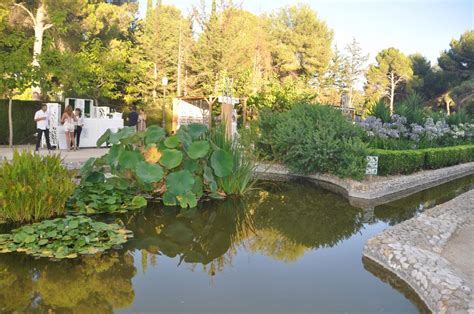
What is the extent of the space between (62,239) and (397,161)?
799cm

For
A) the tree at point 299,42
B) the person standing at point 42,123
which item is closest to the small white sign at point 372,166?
the person standing at point 42,123

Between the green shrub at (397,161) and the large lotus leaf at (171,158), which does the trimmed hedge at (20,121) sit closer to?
the large lotus leaf at (171,158)

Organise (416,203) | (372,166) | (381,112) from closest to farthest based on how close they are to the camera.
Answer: (416,203) < (372,166) < (381,112)

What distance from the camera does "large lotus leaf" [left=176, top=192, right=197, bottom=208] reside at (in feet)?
21.2

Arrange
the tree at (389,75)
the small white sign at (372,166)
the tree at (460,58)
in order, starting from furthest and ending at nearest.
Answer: the tree at (389,75) < the tree at (460,58) < the small white sign at (372,166)

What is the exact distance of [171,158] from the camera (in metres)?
6.32

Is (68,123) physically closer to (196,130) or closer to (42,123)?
(42,123)

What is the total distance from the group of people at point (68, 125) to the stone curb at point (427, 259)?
873 centimetres

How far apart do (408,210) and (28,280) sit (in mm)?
5990

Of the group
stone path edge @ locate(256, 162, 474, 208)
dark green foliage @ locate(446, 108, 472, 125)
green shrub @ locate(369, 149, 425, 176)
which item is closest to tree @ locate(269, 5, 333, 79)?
dark green foliage @ locate(446, 108, 472, 125)

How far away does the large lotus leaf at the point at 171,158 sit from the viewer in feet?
20.7

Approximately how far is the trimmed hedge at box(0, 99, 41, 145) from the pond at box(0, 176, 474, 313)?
8927 millimetres

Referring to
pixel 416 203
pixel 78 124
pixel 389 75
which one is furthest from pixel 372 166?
pixel 389 75

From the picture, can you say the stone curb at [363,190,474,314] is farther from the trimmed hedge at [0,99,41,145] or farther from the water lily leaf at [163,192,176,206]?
the trimmed hedge at [0,99,41,145]
